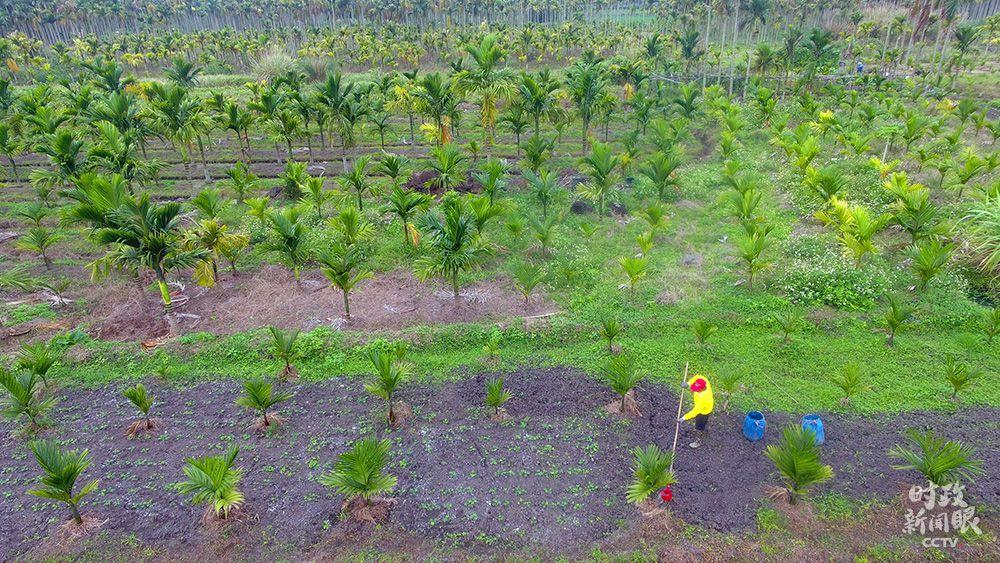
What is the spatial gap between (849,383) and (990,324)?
12.5 ft

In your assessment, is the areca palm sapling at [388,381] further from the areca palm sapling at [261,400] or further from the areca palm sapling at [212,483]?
the areca palm sapling at [212,483]

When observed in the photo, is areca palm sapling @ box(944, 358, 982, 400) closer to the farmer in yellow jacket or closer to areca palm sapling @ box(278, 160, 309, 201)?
the farmer in yellow jacket

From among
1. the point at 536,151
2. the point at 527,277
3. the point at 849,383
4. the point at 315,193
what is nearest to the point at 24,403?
the point at 315,193

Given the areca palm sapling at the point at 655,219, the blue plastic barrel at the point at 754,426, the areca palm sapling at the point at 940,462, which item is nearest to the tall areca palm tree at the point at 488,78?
the areca palm sapling at the point at 655,219

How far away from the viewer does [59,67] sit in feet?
126

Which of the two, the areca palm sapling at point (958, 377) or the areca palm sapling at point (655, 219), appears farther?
the areca palm sapling at point (655, 219)

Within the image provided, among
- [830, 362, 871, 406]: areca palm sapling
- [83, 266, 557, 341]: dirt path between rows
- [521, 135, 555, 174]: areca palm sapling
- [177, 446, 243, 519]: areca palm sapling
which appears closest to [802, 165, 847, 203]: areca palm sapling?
[830, 362, 871, 406]: areca palm sapling

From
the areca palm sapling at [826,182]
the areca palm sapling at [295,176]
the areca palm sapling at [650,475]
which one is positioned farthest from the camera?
the areca palm sapling at [295,176]

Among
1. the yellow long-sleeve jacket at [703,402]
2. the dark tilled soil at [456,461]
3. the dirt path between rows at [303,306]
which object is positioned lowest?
the dark tilled soil at [456,461]

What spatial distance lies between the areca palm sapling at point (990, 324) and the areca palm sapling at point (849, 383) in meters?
2.63

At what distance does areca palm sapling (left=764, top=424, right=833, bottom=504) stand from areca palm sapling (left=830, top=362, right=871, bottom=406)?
1987mm

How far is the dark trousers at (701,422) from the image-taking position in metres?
8.33

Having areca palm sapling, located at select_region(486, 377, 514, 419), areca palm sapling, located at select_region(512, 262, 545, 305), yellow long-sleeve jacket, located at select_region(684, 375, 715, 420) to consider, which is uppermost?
areca palm sapling, located at select_region(512, 262, 545, 305)

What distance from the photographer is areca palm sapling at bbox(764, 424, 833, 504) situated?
6.72 m
